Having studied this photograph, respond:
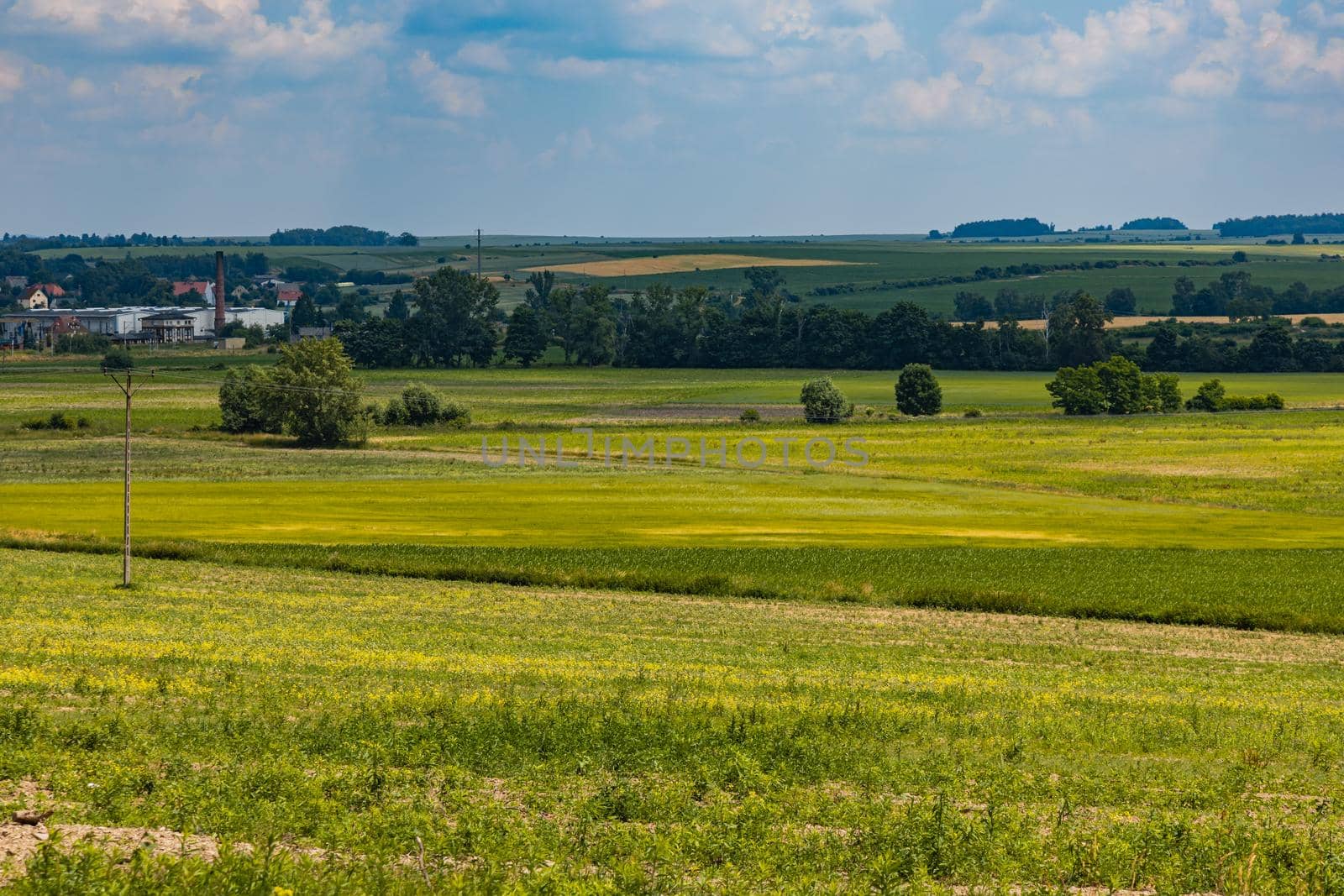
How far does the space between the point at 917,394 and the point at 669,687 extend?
98.8 m

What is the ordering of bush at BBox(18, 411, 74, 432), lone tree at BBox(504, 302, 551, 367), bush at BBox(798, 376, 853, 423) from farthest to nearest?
lone tree at BBox(504, 302, 551, 367), bush at BBox(798, 376, 853, 423), bush at BBox(18, 411, 74, 432)

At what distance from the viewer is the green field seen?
15.4 m

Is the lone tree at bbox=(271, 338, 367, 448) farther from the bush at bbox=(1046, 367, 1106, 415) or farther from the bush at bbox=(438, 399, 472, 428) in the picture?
the bush at bbox=(1046, 367, 1106, 415)

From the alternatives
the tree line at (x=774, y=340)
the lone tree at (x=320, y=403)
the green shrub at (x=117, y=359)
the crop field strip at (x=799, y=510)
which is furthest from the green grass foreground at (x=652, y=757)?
the tree line at (x=774, y=340)

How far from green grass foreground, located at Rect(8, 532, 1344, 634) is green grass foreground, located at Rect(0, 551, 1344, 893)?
5.53 metres

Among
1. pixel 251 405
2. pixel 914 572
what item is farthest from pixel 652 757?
pixel 251 405

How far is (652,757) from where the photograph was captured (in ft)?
63.2

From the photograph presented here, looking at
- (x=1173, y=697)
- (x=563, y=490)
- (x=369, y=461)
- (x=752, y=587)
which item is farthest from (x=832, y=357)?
(x=1173, y=697)

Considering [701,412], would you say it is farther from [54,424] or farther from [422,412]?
[54,424]

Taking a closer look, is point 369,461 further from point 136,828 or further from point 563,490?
point 136,828

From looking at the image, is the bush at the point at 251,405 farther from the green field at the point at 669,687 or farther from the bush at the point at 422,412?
the green field at the point at 669,687

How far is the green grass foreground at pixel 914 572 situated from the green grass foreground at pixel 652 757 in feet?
18.1

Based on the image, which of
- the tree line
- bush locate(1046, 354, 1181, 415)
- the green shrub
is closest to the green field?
bush locate(1046, 354, 1181, 415)

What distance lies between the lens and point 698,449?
93000mm
